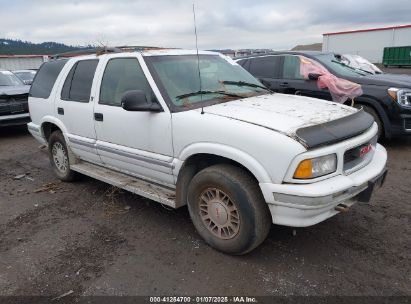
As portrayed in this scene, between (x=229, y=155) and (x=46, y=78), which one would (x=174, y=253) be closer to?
(x=229, y=155)

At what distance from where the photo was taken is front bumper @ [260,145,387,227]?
9.34 feet

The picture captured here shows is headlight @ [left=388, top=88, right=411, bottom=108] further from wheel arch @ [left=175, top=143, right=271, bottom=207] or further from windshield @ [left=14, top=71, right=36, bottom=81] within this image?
windshield @ [left=14, top=71, right=36, bottom=81]

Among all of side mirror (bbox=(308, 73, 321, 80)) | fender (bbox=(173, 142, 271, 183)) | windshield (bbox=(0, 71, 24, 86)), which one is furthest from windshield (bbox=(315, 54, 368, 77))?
windshield (bbox=(0, 71, 24, 86))

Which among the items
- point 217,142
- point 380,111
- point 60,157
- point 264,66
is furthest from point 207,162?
point 264,66

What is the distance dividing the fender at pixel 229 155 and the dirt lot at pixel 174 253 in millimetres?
831

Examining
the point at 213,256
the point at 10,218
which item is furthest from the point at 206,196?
the point at 10,218

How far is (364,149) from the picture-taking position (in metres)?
3.40

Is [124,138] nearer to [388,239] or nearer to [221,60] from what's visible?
[221,60]

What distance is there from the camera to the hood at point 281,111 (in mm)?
3121

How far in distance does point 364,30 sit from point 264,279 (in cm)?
4298

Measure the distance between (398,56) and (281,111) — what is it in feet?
115

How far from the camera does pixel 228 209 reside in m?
3.33

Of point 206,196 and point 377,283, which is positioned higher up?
point 206,196

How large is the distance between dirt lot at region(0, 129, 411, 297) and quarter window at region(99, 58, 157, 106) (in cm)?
133
